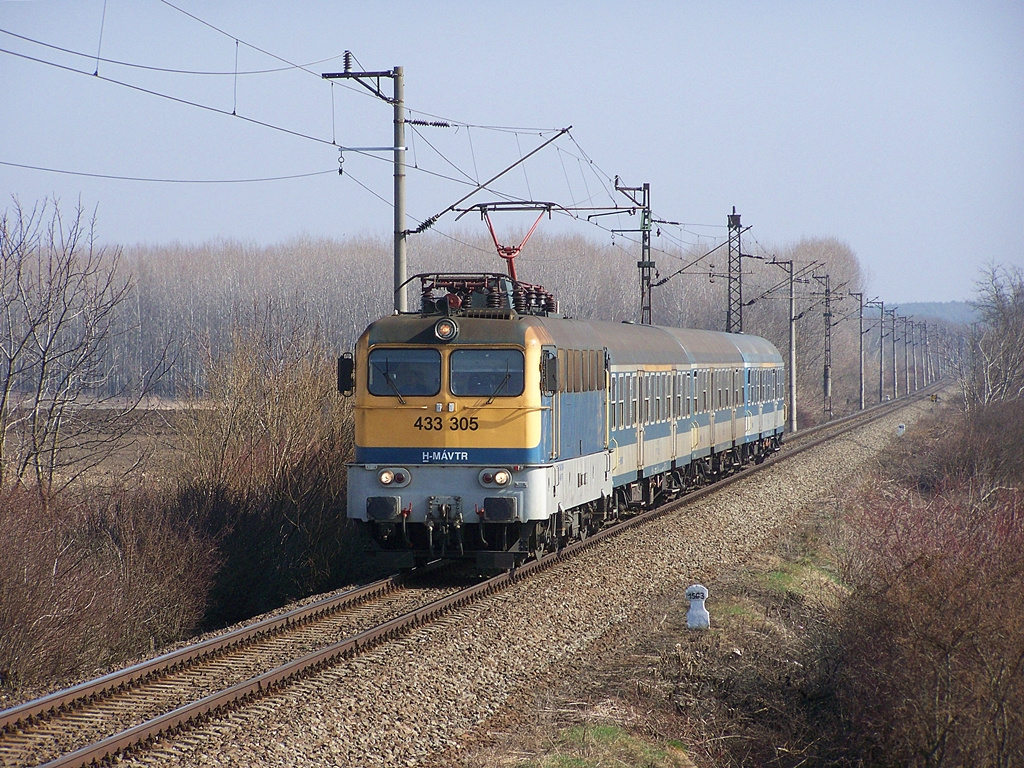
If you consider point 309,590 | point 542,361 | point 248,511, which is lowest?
point 309,590

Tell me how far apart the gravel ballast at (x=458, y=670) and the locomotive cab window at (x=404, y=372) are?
2.50m

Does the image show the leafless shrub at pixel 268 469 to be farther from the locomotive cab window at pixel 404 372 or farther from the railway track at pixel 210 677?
the locomotive cab window at pixel 404 372

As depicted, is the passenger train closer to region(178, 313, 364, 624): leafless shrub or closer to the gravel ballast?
the gravel ballast

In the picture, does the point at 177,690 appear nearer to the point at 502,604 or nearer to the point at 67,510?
the point at 502,604

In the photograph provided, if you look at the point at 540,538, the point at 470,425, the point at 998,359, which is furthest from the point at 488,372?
the point at 998,359

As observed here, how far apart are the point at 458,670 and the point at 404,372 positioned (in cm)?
437

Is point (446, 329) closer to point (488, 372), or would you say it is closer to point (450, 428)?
point (488, 372)

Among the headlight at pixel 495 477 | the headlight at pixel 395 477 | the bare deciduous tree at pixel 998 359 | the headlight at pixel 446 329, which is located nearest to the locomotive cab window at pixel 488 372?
the headlight at pixel 446 329

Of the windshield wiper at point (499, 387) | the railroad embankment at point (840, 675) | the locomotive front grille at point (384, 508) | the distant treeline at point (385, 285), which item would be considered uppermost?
the distant treeline at point (385, 285)

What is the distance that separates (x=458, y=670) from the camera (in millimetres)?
9406

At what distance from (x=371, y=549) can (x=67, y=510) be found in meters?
3.84

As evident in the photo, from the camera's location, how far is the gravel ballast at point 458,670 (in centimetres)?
741

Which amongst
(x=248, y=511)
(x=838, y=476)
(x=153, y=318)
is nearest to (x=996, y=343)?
(x=838, y=476)

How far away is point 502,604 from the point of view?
11953mm
